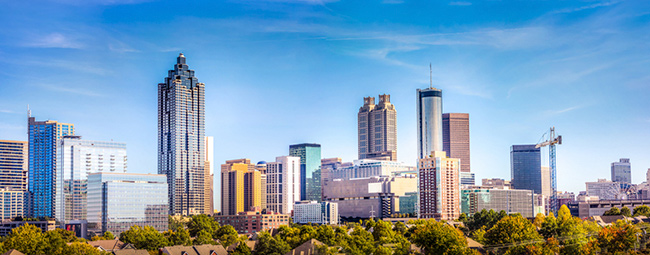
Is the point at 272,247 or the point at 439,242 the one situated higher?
the point at 439,242

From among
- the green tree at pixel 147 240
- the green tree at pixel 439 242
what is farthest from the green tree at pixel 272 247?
the green tree at pixel 147 240

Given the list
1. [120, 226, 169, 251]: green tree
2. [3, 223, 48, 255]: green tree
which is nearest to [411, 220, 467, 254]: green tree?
[120, 226, 169, 251]: green tree

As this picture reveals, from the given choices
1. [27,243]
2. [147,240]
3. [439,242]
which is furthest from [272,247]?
[27,243]

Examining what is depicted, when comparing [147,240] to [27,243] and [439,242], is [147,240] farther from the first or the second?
[439,242]

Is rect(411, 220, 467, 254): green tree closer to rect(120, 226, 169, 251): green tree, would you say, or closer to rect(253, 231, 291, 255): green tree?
rect(253, 231, 291, 255): green tree

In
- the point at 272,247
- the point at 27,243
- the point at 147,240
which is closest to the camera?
the point at 272,247

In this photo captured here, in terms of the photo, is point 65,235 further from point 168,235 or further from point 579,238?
point 579,238

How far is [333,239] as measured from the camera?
132000mm

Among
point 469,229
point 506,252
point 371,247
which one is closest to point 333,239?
point 371,247

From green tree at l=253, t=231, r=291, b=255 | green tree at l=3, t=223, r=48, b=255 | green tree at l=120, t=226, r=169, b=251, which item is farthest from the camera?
green tree at l=120, t=226, r=169, b=251

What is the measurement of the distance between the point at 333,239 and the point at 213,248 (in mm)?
20508

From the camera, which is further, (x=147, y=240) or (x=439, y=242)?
(x=147, y=240)

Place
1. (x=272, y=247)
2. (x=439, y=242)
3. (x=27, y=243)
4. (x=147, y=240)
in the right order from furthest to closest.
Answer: (x=147, y=240)
(x=27, y=243)
(x=272, y=247)
(x=439, y=242)

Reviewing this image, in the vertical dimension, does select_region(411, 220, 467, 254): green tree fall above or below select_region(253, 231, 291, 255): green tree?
above
